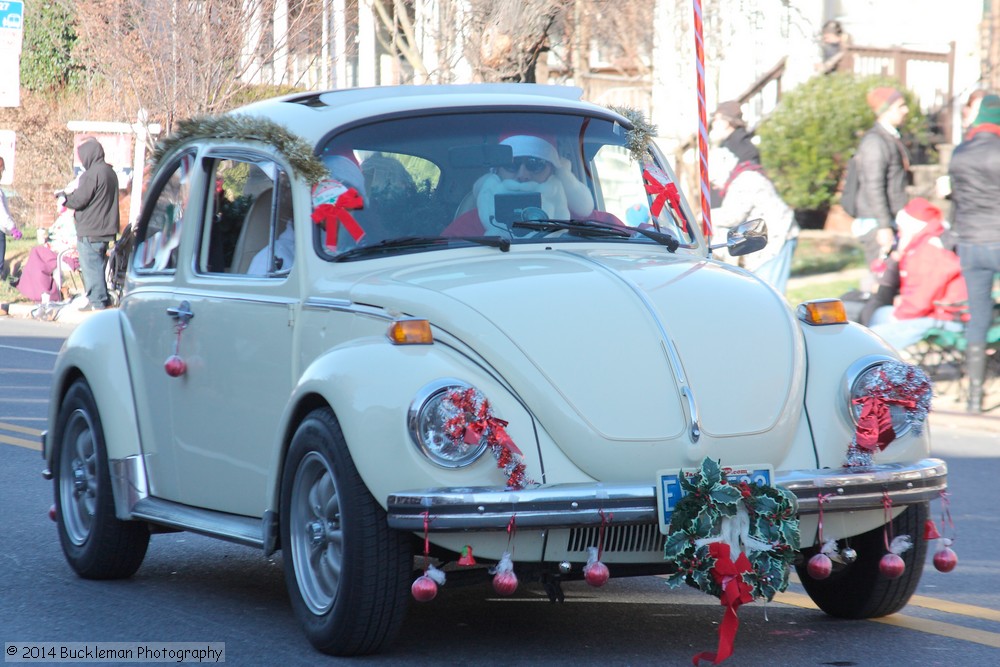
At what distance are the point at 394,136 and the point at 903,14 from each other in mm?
21763

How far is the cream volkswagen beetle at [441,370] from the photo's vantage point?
15.7 feet

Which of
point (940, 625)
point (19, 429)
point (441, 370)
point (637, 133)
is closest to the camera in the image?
point (441, 370)

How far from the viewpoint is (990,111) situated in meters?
12.0

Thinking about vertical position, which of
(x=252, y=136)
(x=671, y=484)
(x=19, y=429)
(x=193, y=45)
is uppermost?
(x=193, y=45)

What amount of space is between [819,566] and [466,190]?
1904 millimetres

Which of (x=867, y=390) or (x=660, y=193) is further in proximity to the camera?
(x=660, y=193)

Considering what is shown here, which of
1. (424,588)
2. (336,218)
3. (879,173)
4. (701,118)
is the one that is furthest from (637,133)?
(879,173)

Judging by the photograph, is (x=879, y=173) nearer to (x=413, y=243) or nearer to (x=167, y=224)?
(x=167, y=224)

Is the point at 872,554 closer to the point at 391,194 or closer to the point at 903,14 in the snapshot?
the point at 391,194

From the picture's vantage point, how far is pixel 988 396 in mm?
12898

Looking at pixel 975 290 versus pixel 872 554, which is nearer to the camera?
pixel 872 554

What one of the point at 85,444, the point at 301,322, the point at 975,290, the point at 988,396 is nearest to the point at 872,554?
the point at 301,322

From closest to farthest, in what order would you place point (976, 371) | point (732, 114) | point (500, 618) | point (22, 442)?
point (500, 618) → point (22, 442) → point (976, 371) → point (732, 114)

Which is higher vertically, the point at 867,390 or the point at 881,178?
the point at 881,178
